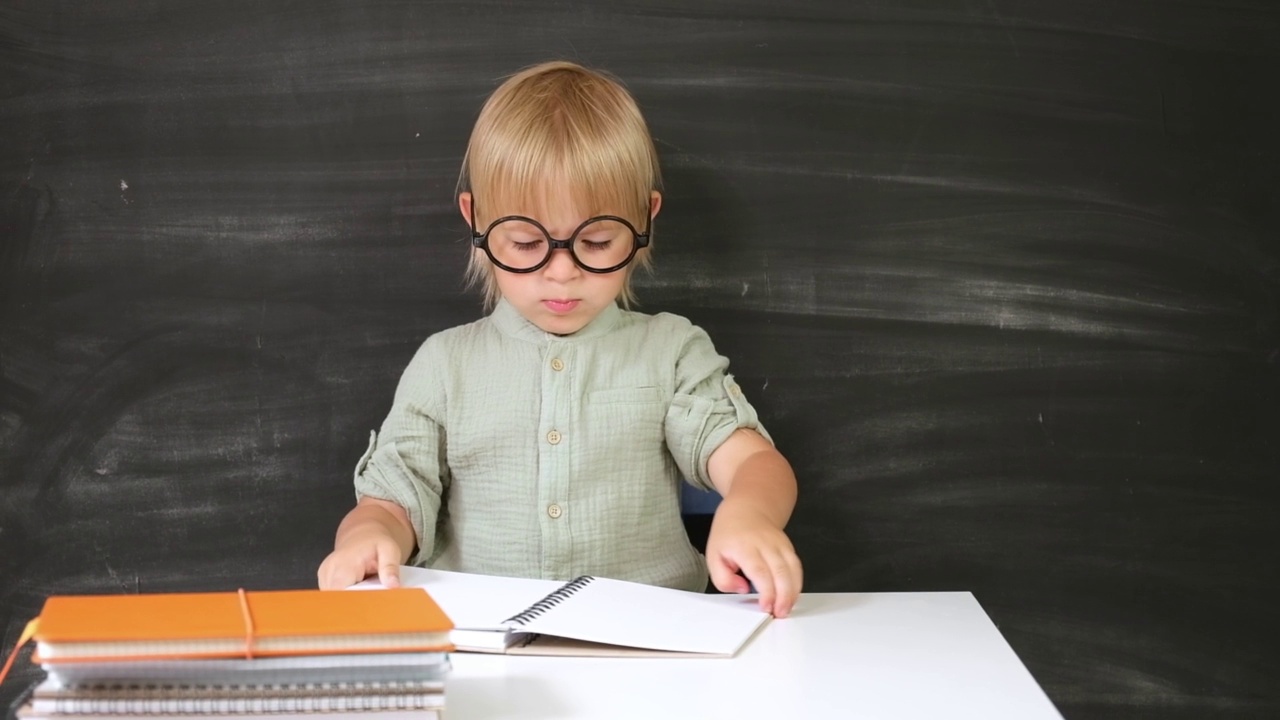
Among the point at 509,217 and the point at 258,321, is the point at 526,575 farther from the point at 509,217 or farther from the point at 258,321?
the point at 258,321

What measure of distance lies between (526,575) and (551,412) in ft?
A: 0.65

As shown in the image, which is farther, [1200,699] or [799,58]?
[1200,699]

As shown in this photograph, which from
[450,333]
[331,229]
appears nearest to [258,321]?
[331,229]

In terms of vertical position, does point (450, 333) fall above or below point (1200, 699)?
above

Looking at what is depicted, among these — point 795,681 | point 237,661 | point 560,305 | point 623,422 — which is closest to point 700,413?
point 623,422

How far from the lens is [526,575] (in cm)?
153

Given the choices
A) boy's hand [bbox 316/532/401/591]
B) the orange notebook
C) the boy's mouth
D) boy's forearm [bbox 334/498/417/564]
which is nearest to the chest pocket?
the boy's mouth

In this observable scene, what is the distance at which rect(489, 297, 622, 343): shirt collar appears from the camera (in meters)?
1.58

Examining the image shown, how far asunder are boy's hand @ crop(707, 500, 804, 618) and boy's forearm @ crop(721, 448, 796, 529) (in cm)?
3

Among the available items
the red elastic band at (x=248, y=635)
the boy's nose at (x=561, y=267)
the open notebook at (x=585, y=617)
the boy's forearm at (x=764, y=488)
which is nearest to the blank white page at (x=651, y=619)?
the open notebook at (x=585, y=617)

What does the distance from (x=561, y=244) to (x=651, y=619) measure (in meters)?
0.47

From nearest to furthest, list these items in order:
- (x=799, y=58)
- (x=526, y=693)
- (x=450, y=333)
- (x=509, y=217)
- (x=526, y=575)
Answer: (x=526, y=693)
(x=509, y=217)
(x=526, y=575)
(x=450, y=333)
(x=799, y=58)

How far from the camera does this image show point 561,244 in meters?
1.41

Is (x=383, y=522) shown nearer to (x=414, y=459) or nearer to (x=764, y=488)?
(x=414, y=459)
